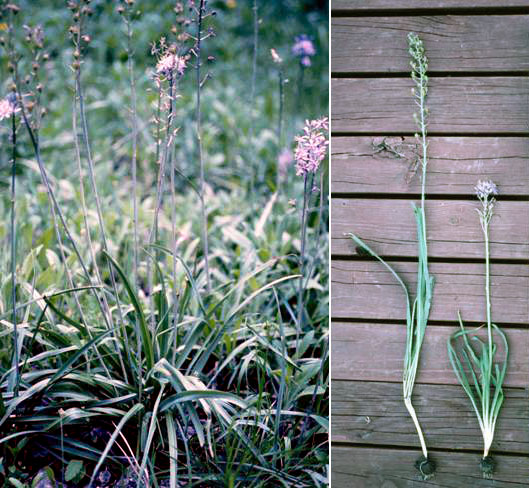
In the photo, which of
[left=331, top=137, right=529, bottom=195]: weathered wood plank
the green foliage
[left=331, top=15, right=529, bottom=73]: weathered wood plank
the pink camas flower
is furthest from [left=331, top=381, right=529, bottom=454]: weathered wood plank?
the pink camas flower

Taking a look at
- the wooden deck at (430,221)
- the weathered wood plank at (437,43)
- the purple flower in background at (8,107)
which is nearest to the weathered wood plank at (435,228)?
the wooden deck at (430,221)

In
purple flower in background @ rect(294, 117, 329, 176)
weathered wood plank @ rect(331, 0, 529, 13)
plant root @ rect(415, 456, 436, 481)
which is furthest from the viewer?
purple flower in background @ rect(294, 117, 329, 176)

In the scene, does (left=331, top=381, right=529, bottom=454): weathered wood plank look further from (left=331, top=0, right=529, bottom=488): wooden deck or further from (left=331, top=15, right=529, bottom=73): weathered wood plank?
(left=331, top=15, right=529, bottom=73): weathered wood plank

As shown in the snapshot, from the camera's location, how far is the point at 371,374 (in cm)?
176

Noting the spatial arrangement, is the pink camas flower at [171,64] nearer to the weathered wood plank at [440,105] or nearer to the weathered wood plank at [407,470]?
the weathered wood plank at [440,105]

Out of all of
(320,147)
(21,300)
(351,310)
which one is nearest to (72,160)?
(21,300)

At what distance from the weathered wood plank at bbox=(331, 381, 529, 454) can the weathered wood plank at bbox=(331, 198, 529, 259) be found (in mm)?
348

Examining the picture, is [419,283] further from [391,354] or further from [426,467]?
[426,467]

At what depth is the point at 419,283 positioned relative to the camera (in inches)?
66.4

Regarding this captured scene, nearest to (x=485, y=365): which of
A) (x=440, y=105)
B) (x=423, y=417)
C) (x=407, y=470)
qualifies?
(x=423, y=417)

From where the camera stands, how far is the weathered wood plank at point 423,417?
172cm

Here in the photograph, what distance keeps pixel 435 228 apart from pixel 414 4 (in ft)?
1.79

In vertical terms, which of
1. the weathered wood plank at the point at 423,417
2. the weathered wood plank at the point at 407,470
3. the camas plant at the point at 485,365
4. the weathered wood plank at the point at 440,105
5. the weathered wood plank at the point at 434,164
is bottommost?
the weathered wood plank at the point at 407,470

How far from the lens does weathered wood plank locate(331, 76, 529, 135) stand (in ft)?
5.44
